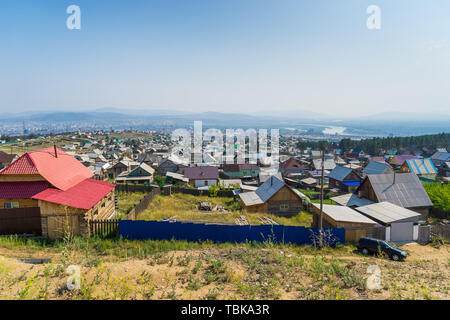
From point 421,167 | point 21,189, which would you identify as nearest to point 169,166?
point 21,189

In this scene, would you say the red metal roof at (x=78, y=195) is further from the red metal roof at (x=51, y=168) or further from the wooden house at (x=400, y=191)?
the wooden house at (x=400, y=191)

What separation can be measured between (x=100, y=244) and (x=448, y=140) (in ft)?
420

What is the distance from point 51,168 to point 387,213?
2347 centimetres

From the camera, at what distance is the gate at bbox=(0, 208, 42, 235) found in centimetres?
1311

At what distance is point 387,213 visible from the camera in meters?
18.2

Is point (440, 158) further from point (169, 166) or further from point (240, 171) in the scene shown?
point (169, 166)

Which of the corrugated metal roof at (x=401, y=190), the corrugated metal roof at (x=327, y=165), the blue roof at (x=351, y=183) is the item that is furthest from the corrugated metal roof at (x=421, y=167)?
the corrugated metal roof at (x=401, y=190)

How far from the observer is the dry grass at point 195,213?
64.6 ft

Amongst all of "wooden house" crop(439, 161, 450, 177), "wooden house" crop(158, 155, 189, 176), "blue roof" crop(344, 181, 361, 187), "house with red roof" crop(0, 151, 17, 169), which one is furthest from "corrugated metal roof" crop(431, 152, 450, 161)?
"house with red roof" crop(0, 151, 17, 169)

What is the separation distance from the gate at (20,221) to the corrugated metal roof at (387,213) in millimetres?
21099

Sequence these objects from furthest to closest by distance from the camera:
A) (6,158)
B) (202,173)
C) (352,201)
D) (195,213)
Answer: (6,158), (202,173), (352,201), (195,213)

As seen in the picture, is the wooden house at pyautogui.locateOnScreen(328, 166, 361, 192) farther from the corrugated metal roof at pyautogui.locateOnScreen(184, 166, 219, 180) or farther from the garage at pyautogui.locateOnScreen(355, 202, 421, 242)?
the garage at pyautogui.locateOnScreen(355, 202, 421, 242)

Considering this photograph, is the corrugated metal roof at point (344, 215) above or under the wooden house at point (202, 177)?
above

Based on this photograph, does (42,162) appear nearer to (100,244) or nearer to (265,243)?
(100,244)
